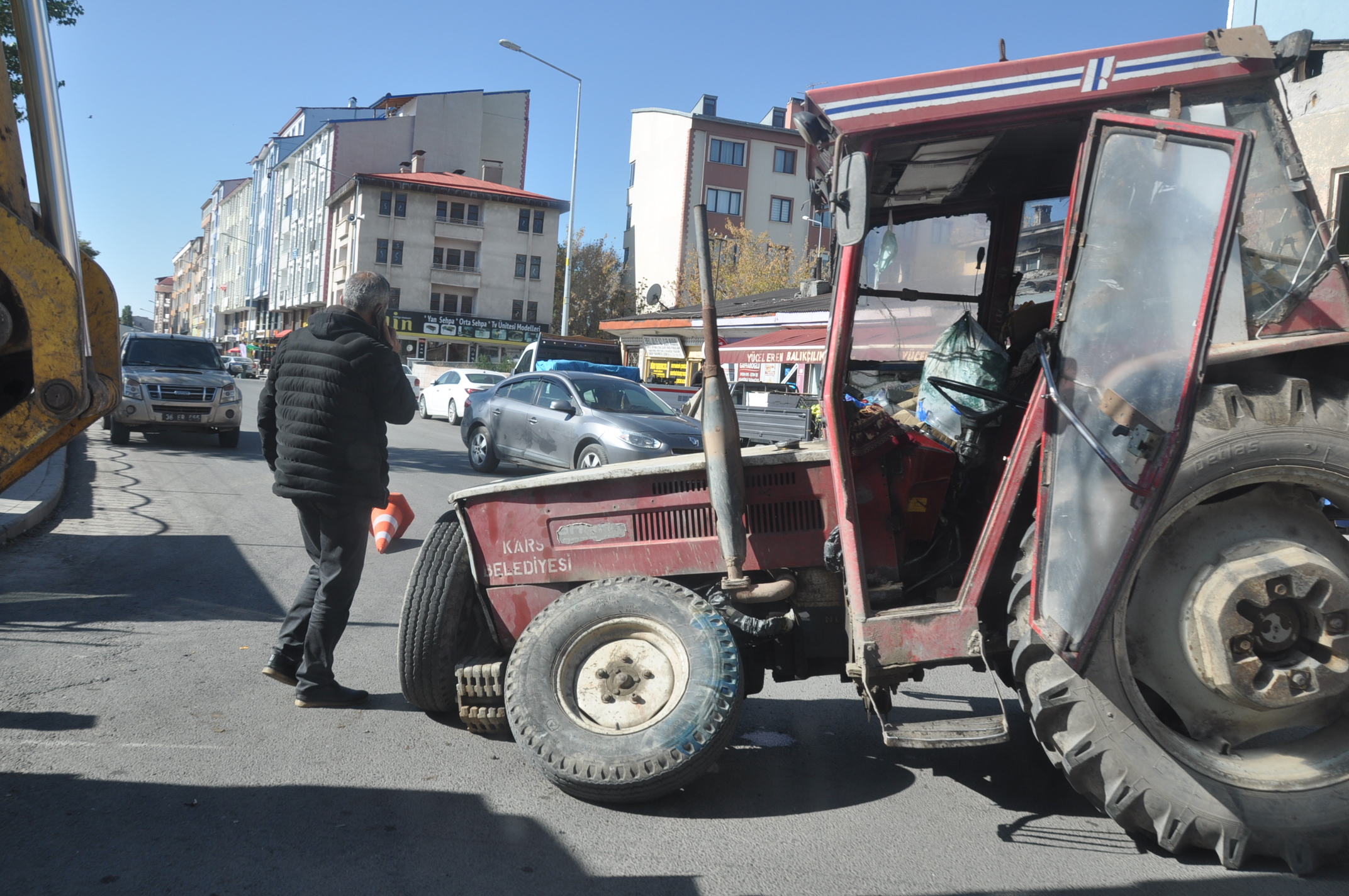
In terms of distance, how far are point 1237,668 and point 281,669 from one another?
4013 millimetres

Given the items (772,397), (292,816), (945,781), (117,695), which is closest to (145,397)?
(772,397)

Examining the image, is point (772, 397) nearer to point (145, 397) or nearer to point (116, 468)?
point (116, 468)

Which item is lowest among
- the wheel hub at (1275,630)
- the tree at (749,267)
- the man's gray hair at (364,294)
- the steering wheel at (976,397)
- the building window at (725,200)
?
the wheel hub at (1275,630)

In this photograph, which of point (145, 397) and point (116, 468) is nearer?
point (116, 468)

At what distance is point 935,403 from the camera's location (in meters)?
3.91

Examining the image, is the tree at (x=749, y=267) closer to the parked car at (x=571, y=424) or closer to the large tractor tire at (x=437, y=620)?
the parked car at (x=571, y=424)

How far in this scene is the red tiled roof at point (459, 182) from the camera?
183 ft

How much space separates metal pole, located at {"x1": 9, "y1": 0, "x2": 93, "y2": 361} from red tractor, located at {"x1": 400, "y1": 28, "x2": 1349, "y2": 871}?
2.04 m

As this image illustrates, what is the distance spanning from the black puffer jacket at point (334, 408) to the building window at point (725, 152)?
5203cm

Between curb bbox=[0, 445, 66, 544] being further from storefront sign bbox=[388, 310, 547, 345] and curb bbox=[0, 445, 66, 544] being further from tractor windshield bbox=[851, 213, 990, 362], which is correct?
storefront sign bbox=[388, 310, 547, 345]

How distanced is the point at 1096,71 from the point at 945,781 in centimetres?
270

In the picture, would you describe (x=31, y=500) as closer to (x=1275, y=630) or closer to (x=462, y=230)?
(x=1275, y=630)

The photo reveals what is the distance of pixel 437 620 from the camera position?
13.7ft

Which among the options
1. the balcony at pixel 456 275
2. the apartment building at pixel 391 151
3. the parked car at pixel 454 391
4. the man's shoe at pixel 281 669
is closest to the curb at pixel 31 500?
the man's shoe at pixel 281 669
